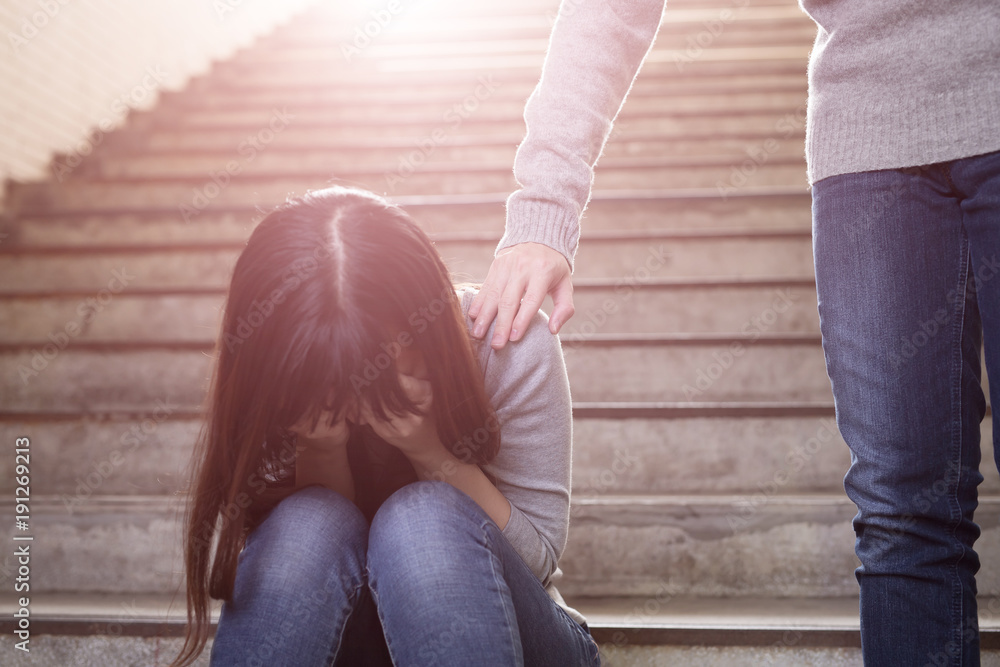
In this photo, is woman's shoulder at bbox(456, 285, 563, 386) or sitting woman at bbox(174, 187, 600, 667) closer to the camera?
sitting woman at bbox(174, 187, 600, 667)

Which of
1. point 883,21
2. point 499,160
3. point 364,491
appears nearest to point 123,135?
point 499,160

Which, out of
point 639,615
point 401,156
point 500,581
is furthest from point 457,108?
point 500,581

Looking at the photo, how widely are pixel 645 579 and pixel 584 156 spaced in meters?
0.69

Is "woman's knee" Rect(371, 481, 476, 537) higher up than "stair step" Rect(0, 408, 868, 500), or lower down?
higher up

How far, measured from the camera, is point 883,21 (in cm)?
59

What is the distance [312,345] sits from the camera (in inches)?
25.1

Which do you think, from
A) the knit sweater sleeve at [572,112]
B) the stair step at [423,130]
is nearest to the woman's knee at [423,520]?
the knit sweater sleeve at [572,112]

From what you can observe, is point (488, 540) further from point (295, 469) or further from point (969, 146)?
point (969, 146)

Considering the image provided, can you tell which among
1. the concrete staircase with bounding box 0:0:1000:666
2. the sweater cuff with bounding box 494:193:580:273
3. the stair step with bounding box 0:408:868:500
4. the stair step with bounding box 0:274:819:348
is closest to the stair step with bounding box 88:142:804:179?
the concrete staircase with bounding box 0:0:1000:666

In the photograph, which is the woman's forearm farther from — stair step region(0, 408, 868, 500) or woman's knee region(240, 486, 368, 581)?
stair step region(0, 408, 868, 500)

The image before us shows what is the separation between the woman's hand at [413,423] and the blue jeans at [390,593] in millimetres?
45

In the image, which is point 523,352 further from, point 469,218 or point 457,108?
point 457,108

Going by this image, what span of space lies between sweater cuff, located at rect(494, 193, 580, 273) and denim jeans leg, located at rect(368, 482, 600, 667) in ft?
0.82

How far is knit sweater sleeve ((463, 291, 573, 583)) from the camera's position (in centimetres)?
74
